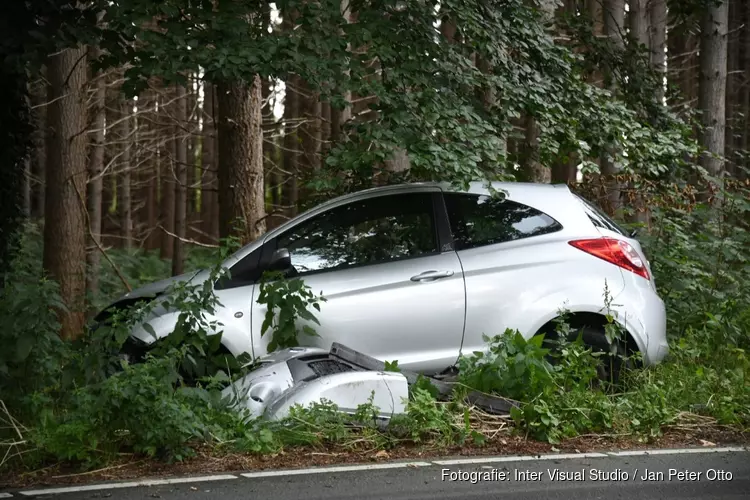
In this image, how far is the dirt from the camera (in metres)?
5.57

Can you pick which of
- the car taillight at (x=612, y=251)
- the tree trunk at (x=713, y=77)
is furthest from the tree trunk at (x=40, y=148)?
the tree trunk at (x=713, y=77)

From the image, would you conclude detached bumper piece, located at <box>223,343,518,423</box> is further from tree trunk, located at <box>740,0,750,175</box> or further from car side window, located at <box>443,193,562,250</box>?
tree trunk, located at <box>740,0,750,175</box>

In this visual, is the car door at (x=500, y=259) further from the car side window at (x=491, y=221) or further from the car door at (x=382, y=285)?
the car door at (x=382, y=285)

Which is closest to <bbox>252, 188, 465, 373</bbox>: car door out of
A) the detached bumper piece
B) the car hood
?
Result: the detached bumper piece

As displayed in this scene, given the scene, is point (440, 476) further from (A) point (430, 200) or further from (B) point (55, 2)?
(B) point (55, 2)

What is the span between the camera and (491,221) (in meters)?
7.82

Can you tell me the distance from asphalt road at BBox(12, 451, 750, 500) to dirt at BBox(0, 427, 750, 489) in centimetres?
25

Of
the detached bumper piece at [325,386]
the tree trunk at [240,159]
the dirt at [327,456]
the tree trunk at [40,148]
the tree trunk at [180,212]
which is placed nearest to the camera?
the dirt at [327,456]

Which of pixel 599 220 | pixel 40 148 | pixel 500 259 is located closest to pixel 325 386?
pixel 500 259

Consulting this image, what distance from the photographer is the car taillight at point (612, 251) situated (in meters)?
7.64

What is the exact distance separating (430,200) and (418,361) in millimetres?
1467

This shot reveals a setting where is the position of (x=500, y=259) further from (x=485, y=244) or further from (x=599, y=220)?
(x=599, y=220)

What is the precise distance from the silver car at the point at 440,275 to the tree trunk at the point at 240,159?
3.03 m

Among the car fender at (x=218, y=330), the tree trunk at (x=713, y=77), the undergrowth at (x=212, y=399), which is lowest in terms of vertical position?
the undergrowth at (x=212, y=399)
